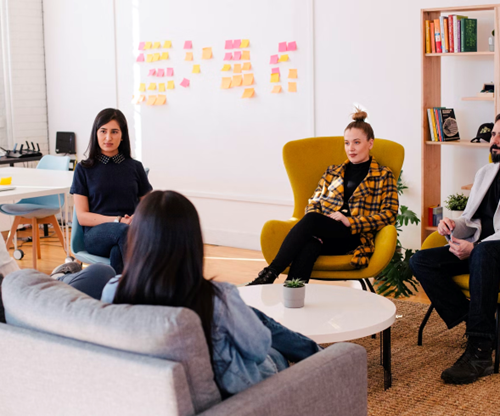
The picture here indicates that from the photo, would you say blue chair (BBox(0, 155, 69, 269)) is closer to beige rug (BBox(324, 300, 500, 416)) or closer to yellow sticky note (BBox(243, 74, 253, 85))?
yellow sticky note (BBox(243, 74, 253, 85))

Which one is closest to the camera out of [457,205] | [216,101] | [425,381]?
[425,381]

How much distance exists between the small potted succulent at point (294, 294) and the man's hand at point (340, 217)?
90cm

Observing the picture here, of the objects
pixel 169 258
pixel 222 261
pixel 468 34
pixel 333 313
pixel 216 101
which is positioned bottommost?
pixel 222 261

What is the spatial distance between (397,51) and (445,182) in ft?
3.09

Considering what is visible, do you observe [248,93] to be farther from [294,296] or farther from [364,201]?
[294,296]

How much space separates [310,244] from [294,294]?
0.78 metres

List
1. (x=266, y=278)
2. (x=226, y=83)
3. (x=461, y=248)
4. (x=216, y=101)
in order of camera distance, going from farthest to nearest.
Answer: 1. (x=216, y=101)
2. (x=226, y=83)
3. (x=266, y=278)
4. (x=461, y=248)

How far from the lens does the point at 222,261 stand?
550 cm

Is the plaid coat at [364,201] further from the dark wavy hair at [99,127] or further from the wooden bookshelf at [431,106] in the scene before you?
the dark wavy hair at [99,127]

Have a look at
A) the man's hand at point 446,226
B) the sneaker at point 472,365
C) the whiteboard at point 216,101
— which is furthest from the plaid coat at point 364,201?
the whiteboard at point 216,101

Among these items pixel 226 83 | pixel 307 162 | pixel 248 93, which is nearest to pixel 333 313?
pixel 307 162

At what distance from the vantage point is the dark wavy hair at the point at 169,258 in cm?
161

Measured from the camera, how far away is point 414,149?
489cm

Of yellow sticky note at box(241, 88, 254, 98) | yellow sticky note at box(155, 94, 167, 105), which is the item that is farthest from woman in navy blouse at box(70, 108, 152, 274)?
yellow sticky note at box(155, 94, 167, 105)
